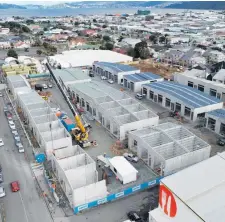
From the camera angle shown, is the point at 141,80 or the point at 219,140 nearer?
the point at 219,140

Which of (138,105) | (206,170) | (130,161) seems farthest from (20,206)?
(138,105)

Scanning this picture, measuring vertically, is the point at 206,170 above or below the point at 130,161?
above

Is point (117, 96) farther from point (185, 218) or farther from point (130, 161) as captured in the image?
point (185, 218)

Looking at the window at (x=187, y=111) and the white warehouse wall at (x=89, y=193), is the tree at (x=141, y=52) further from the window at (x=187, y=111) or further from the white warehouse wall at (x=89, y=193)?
the white warehouse wall at (x=89, y=193)

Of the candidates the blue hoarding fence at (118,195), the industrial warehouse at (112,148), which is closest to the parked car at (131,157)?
the industrial warehouse at (112,148)

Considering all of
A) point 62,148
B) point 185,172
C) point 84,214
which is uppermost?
point 185,172

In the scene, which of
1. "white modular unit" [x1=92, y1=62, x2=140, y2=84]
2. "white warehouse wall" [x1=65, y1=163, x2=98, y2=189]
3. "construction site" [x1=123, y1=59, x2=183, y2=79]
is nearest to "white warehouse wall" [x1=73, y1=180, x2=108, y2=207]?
"white warehouse wall" [x1=65, y1=163, x2=98, y2=189]

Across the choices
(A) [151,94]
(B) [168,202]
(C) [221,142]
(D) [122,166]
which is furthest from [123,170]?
(A) [151,94]

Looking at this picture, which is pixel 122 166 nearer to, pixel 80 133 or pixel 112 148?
pixel 112 148
